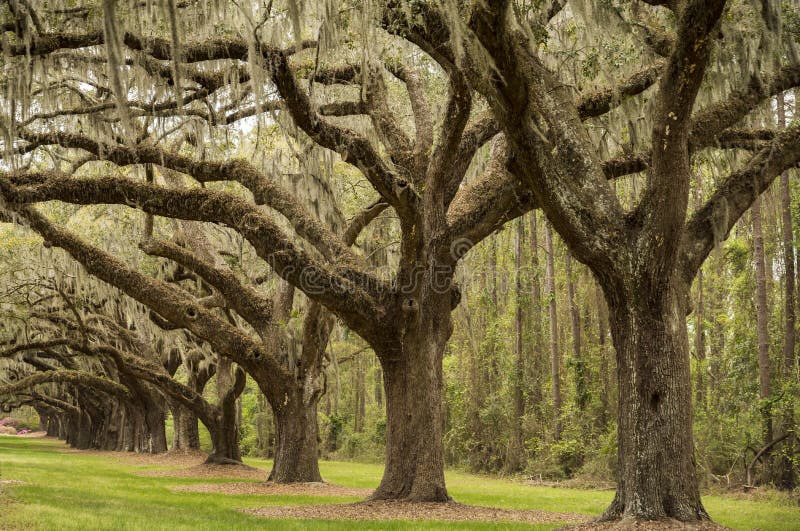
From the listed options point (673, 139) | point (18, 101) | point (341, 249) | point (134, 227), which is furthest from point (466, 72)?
point (134, 227)

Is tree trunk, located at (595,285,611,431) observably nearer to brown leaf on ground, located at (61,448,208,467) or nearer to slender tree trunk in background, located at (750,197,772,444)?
slender tree trunk in background, located at (750,197,772,444)

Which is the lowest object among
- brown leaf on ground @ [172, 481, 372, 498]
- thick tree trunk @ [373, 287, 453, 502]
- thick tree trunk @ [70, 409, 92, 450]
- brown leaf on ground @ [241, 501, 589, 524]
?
thick tree trunk @ [70, 409, 92, 450]

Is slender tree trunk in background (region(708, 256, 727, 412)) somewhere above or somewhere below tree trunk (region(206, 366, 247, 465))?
above

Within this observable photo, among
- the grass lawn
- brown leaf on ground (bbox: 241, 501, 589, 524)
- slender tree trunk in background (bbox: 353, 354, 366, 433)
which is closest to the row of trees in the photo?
brown leaf on ground (bbox: 241, 501, 589, 524)

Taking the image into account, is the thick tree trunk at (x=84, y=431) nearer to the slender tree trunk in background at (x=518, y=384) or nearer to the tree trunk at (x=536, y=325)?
the slender tree trunk in background at (x=518, y=384)

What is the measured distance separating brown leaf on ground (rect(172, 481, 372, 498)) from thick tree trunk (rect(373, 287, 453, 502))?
295 cm

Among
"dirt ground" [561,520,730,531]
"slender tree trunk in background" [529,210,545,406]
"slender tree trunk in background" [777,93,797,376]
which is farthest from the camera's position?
"slender tree trunk in background" [529,210,545,406]

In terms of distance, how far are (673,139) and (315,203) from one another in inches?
304

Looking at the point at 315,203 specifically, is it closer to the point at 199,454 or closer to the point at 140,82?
the point at 140,82

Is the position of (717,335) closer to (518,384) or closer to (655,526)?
(518,384)

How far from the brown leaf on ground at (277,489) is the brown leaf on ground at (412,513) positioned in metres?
2.89

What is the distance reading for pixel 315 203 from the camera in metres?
13.3

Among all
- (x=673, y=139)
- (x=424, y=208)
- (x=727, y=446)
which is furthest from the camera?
(x=727, y=446)

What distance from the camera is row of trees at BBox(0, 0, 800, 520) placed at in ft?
22.6
